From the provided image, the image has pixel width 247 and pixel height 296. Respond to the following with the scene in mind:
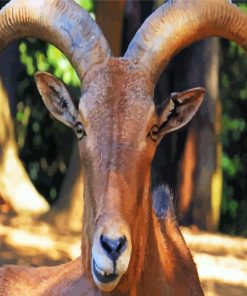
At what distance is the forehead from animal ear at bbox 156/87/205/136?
0.68 feet

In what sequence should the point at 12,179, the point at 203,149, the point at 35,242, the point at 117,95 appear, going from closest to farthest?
1. the point at 117,95
2. the point at 35,242
3. the point at 12,179
4. the point at 203,149

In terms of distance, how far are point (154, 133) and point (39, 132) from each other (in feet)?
43.3

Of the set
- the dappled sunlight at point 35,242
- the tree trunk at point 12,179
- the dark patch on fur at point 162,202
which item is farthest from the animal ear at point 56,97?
the tree trunk at point 12,179

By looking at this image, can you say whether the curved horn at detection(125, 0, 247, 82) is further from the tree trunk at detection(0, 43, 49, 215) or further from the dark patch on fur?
the tree trunk at detection(0, 43, 49, 215)

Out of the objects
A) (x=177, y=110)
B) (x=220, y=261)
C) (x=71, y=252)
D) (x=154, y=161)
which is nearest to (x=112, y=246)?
(x=177, y=110)

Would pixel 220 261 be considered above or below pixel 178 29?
below

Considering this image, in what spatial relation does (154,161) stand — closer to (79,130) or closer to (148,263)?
(148,263)

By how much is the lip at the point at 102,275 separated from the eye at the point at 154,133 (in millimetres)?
845

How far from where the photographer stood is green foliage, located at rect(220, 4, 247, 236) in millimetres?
17969

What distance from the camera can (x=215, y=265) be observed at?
12602mm

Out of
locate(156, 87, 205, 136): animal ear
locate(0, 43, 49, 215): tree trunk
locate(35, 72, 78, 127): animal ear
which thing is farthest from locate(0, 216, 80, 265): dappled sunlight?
locate(156, 87, 205, 136): animal ear

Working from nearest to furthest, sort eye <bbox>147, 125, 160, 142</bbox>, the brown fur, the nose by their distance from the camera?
1. the nose
2. the brown fur
3. eye <bbox>147, 125, 160, 142</bbox>

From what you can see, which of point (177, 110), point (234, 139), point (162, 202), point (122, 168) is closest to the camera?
point (122, 168)

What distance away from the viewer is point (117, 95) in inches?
200
